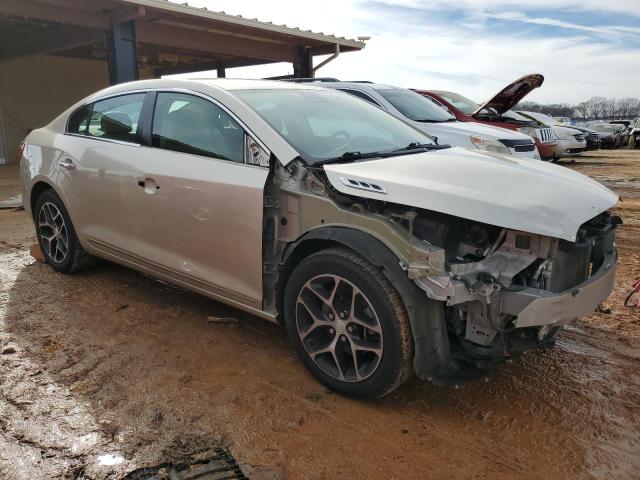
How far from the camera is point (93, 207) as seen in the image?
4207 millimetres

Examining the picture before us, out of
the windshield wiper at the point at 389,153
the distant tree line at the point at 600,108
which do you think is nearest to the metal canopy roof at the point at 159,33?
the windshield wiper at the point at 389,153

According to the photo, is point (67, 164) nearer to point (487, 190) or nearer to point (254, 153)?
point (254, 153)

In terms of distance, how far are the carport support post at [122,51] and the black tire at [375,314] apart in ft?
28.7

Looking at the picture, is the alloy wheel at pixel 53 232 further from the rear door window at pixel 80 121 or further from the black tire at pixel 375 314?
the black tire at pixel 375 314

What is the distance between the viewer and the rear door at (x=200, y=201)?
3135 mm

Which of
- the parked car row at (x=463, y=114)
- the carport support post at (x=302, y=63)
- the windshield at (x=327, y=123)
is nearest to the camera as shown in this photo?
the windshield at (x=327, y=123)

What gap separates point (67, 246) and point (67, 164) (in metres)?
0.76

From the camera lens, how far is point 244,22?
36.9 ft

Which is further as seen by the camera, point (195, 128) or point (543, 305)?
point (195, 128)

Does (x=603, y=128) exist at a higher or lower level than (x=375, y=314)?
lower

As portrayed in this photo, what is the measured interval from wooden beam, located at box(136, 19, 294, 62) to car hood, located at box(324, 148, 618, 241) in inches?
385

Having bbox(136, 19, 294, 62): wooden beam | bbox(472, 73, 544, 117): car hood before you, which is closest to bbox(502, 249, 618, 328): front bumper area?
bbox(472, 73, 544, 117): car hood

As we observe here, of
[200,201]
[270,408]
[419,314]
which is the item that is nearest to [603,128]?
[200,201]

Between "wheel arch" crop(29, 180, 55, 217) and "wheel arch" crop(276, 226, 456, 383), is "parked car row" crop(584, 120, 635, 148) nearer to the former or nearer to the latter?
"wheel arch" crop(29, 180, 55, 217)
